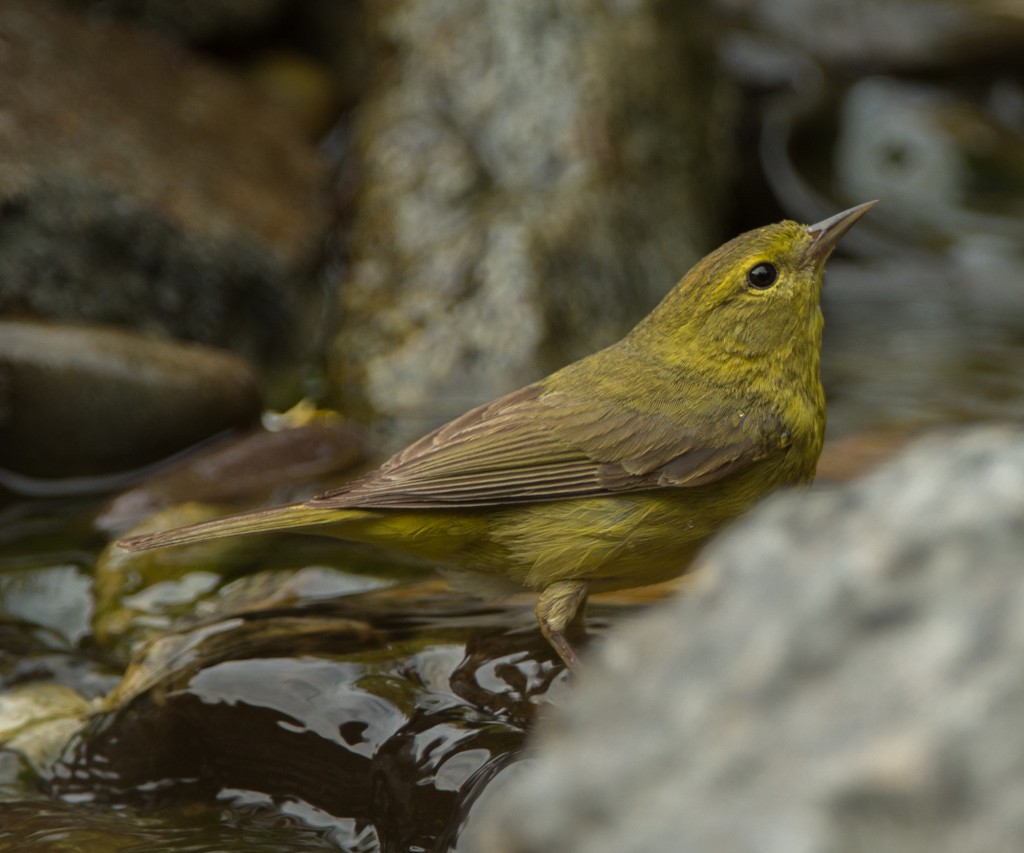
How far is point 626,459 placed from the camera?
14.0ft

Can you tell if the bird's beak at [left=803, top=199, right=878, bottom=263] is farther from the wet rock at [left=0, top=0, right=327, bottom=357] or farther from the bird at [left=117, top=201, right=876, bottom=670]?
the wet rock at [left=0, top=0, right=327, bottom=357]

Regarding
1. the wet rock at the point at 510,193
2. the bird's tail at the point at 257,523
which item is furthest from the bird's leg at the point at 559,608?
the wet rock at the point at 510,193

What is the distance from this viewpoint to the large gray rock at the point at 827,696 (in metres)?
1.50

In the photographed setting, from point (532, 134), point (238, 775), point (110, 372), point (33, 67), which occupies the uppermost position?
point (33, 67)

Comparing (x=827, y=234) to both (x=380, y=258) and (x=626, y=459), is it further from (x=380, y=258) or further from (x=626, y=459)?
(x=380, y=258)

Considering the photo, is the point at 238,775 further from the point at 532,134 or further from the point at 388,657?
the point at 532,134

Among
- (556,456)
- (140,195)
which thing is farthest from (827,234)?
(140,195)

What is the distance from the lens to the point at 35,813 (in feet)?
13.1

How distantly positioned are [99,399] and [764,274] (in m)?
3.60

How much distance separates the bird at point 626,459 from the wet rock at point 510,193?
9.25 ft

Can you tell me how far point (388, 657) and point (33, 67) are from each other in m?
5.60

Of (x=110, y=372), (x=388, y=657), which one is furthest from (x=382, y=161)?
(x=388, y=657)

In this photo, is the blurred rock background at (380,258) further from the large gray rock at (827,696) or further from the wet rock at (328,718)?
the large gray rock at (827,696)

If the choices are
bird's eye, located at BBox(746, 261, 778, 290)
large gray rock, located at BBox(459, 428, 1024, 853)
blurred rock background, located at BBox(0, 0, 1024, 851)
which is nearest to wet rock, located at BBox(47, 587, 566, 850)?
blurred rock background, located at BBox(0, 0, 1024, 851)
